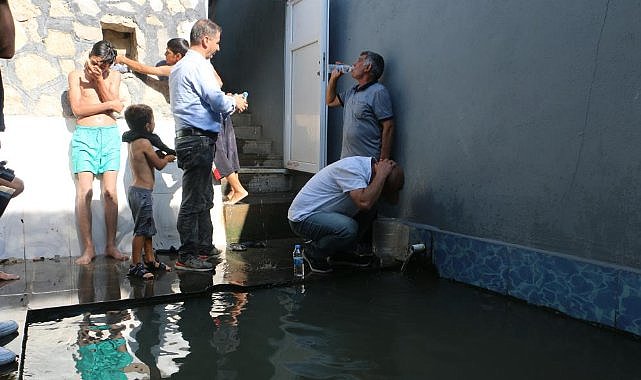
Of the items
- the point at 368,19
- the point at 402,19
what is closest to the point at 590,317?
the point at 402,19

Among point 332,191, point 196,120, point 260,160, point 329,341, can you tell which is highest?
point 196,120

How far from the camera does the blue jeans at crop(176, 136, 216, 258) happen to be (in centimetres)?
377

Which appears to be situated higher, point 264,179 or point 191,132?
point 191,132

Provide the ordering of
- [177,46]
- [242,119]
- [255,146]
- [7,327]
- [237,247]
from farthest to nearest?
[242,119], [255,146], [237,247], [177,46], [7,327]

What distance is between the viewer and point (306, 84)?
557cm

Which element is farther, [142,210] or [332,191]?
[332,191]

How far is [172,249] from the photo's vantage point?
4.71 m

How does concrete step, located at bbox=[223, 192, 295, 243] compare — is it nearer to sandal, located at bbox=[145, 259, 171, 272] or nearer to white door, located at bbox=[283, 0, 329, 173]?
white door, located at bbox=[283, 0, 329, 173]

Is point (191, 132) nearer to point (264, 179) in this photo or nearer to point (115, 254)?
point (115, 254)

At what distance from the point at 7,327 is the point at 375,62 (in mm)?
3225

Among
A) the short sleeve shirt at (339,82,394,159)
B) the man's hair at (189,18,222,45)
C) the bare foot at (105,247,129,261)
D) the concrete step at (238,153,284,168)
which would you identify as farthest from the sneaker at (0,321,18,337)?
the concrete step at (238,153,284,168)

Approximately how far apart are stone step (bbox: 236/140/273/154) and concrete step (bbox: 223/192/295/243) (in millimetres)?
1387

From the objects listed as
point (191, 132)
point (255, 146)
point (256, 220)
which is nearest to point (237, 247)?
point (256, 220)

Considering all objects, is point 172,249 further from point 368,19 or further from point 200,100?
point 368,19
